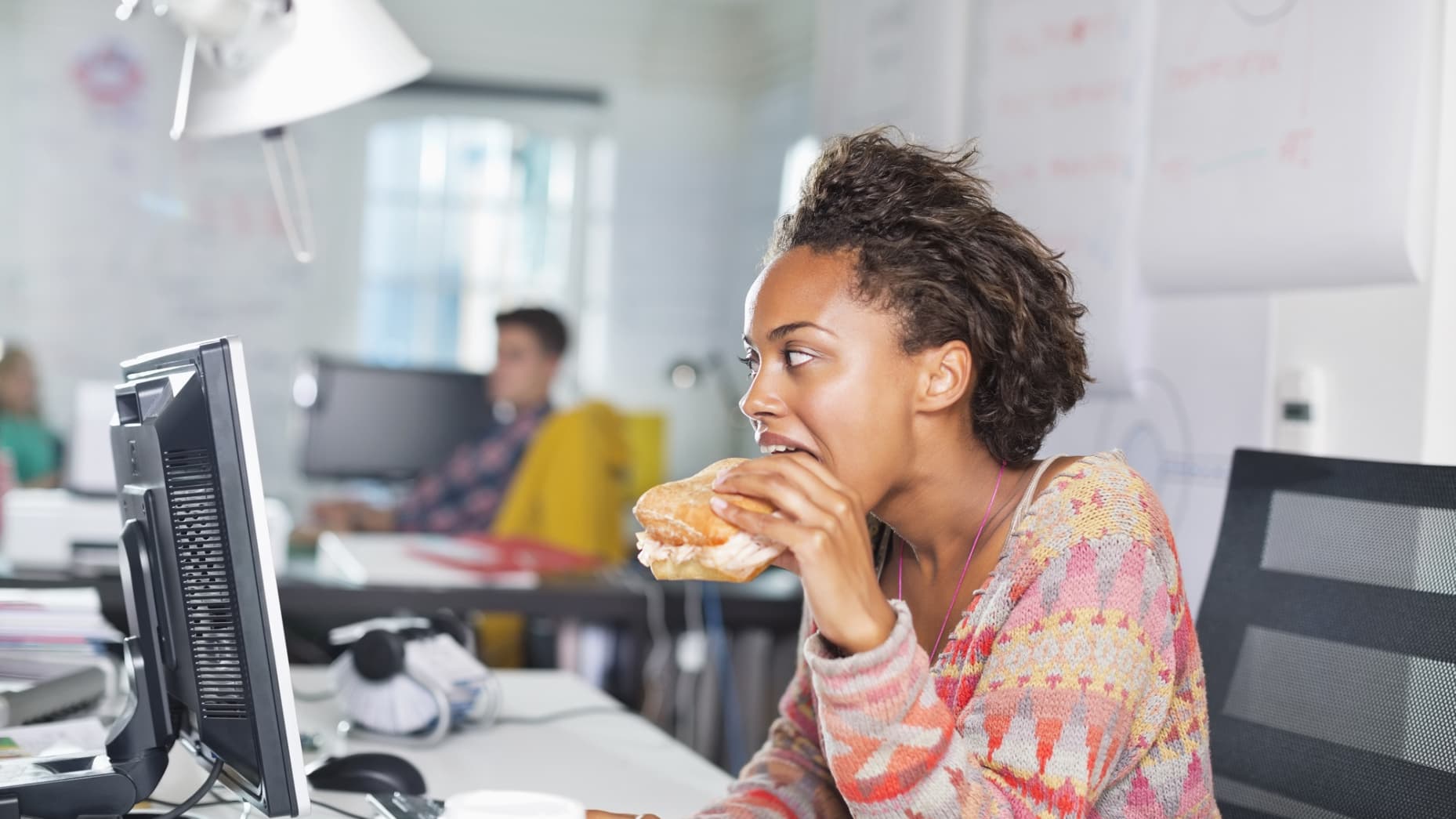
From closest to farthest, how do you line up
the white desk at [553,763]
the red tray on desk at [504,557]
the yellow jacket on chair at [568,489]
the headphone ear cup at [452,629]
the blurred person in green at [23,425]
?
1. the white desk at [553,763]
2. the headphone ear cup at [452,629]
3. the red tray on desk at [504,557]
4. the yellow jacket on chair at [568,489]
5. the blurred person in green at [23,425]

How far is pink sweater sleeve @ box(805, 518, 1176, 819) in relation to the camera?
0.95m

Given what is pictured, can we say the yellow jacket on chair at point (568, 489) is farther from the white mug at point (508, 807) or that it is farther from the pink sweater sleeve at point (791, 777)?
the white mug at point (508, 807)

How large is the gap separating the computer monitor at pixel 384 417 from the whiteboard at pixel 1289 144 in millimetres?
2607

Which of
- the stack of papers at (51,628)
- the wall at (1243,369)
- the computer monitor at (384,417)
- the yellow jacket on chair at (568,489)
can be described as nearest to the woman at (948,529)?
the wall at (1243,369)

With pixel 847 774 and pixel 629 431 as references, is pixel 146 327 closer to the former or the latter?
pixel 629 431

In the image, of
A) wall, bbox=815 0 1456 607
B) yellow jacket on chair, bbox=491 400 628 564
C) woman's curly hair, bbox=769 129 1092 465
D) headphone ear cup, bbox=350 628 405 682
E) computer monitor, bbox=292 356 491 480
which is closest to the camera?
woman's curly hair, bbox=769 129 1092 465

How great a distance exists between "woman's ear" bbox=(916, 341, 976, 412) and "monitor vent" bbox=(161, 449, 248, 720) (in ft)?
2.02

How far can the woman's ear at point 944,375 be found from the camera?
1.19 m

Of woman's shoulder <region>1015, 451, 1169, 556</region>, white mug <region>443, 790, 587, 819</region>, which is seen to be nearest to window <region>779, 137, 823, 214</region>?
woman's shoulder <region>1015, 451, 1169, 556</region>

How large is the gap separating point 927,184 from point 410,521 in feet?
10.4

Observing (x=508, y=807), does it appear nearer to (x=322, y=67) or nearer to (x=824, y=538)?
(x=824, y=538)

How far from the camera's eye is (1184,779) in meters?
1.16

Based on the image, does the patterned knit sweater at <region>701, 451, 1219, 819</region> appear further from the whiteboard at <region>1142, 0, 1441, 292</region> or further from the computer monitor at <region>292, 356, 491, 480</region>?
the computer monitor at <region>292, 356, 491, 480</region>

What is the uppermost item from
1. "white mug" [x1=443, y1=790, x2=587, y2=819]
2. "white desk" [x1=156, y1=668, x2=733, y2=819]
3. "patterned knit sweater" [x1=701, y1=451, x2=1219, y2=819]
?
"patterned knit sweater" [x1=701, y1=451, x2=1219, y2=819]
